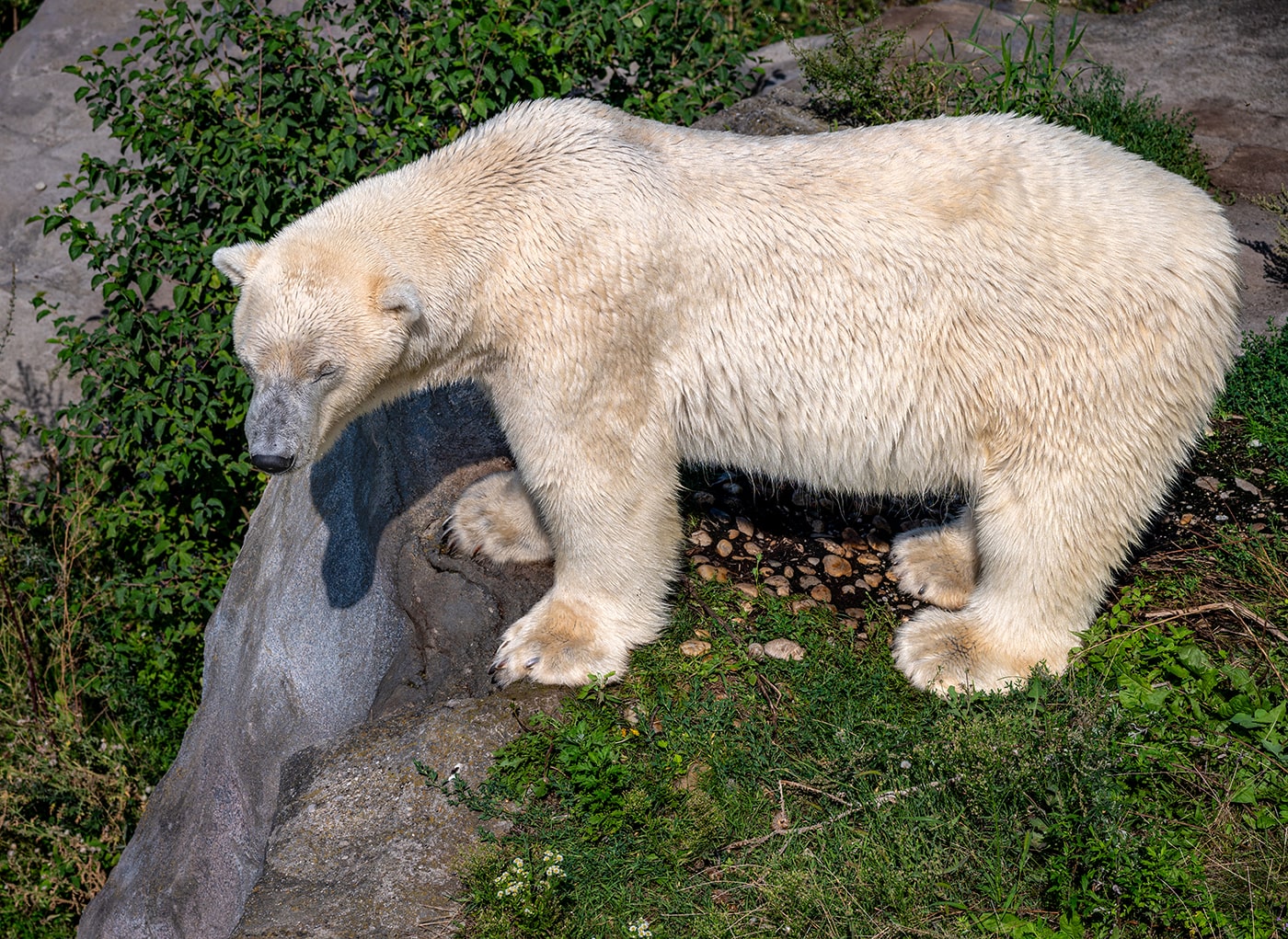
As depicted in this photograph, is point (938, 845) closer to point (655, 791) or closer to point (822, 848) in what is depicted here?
point (822, 848)

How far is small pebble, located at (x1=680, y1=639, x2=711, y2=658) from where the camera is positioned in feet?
12.3

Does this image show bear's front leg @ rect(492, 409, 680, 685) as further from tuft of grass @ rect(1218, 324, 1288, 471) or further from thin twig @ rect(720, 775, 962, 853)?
tuft of grass @ rect(1218, 324, 1288, 471)

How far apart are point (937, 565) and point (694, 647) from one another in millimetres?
973

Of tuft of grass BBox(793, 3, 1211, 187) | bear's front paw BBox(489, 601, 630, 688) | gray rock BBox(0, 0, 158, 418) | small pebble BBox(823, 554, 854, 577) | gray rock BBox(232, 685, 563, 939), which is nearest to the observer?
gray rock BBox(232, 685, 563, 939)

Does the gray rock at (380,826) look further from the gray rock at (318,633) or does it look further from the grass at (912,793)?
the gray rock at (318,633)

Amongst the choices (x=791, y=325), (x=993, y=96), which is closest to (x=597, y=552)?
(x=791, y=325)

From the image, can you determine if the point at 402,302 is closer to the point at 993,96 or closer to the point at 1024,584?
the point at 1024,584

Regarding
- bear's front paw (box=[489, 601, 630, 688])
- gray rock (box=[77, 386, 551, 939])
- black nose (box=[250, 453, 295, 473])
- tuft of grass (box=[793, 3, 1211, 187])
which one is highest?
black nose (box=[250, 453, 295, 473])

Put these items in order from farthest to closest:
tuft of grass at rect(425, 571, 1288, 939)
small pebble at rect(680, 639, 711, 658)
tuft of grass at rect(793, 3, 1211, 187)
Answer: tuft of grass at rect(793, 3, 1211, 187) < small pebble at rect(680, 639, 711, 658) < tuft of grass at rect(425, 571, 1288, 939)

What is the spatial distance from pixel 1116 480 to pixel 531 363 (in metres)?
1.73

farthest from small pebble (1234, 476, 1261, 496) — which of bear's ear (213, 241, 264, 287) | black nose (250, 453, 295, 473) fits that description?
bear's ear (213, 241, 264, 287)

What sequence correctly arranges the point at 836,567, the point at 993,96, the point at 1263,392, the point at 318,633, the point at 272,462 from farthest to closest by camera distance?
the point at 993,96 → the point at 1263,392 → the point at 318,633 → the point at 836,567 → the point at 272,462

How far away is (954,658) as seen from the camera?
352cm

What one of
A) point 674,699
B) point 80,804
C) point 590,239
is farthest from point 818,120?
point 80,804
